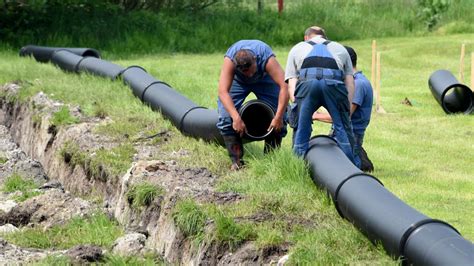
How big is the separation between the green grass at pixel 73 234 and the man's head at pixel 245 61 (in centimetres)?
197

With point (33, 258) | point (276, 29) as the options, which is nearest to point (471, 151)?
point (33, 258)

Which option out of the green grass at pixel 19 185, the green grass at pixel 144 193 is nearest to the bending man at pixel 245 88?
the green grass at pixel 144 193

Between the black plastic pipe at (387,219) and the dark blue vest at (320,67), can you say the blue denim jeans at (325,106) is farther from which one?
the black plastic pipe at (387,219)

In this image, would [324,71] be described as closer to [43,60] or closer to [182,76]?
[182,76]

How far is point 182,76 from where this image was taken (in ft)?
65.9

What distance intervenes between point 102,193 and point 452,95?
324 inches

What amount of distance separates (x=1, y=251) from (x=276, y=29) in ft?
61.9

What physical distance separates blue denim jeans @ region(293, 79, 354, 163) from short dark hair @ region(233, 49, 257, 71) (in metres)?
0.62

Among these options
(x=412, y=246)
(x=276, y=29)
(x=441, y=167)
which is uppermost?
(x=412, y=246)

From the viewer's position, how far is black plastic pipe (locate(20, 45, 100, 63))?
2105 centimetres

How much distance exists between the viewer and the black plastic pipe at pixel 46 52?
829 inches

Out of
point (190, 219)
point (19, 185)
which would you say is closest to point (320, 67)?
point (190, 219)

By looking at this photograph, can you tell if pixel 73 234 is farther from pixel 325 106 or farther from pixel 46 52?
pixel 46 52

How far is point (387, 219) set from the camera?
7488mm
